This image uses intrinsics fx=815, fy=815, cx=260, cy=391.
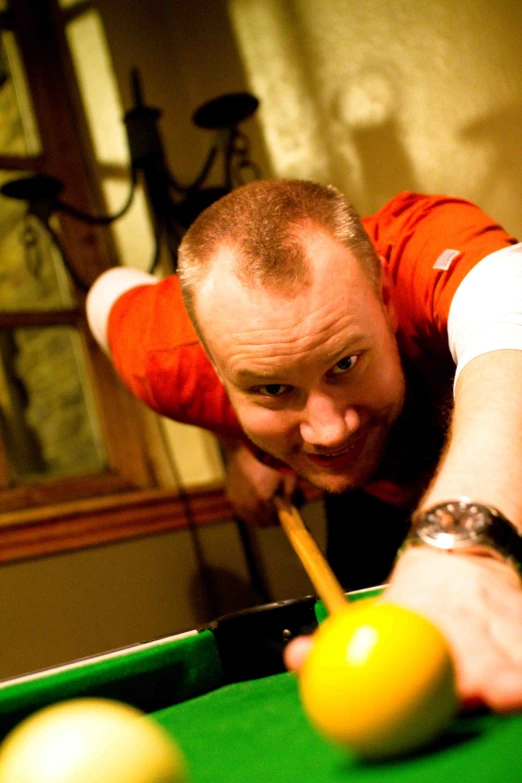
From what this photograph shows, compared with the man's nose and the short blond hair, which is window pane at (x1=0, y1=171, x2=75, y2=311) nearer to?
the short blond hair

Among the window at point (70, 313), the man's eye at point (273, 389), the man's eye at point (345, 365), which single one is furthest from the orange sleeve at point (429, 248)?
the window at point (70, 313)

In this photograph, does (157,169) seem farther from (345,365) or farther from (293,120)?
(345,365)

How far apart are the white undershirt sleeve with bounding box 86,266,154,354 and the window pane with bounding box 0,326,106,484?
0.58 metres

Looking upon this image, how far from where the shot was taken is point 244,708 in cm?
103

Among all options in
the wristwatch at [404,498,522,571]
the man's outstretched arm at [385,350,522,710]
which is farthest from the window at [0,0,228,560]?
the wristwatch at [404,498,522,571]

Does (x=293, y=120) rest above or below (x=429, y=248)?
above

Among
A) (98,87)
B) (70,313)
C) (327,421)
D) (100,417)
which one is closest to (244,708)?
(327,421)

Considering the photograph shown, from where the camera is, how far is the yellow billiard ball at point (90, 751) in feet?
1.96

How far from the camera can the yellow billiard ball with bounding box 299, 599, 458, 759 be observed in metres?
0.62

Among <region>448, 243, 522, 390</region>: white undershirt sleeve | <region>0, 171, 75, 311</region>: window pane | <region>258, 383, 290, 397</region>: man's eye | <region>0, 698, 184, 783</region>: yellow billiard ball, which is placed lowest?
<region>0, 698, 184, 783</region>: yellow billiard ball

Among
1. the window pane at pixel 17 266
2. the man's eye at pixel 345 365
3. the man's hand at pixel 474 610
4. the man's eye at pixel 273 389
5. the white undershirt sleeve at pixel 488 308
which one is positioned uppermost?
the window pane at pixel 17 266

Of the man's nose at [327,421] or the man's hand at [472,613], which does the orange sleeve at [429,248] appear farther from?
the man's hand at [472,613]

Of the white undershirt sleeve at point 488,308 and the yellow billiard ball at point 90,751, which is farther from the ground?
the white undershirt sleeve at point 488,308

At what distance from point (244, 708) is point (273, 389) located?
0.71 m
